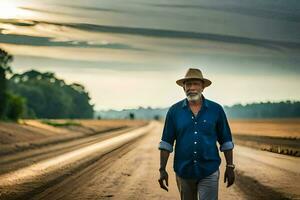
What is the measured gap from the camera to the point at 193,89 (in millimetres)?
6461

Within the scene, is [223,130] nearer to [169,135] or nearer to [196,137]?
[196,137]

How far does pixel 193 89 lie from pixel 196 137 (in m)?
0.51

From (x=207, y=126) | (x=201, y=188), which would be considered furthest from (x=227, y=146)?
(x=201, y=188)

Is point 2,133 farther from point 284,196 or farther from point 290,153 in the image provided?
point 284,196

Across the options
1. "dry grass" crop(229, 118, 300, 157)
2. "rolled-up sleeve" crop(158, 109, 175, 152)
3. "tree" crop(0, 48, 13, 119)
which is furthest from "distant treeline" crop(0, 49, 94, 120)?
"rolled-up sleeve" crop(158, 109, 175, 152)

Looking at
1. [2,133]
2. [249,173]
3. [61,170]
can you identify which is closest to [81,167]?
[61,170]

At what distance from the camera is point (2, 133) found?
37031 millimetres

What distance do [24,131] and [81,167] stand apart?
2510 centimetres

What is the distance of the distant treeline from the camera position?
44.5 metres

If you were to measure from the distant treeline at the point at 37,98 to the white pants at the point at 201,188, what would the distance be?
3714 centimetres

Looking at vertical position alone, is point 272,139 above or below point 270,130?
above

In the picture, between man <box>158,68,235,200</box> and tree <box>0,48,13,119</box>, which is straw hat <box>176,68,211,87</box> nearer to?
man <box>158,68,235,200</box>

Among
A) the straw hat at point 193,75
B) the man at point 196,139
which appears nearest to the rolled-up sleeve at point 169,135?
the man at point 196,139

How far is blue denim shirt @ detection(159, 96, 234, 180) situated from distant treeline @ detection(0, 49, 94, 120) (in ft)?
121
